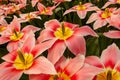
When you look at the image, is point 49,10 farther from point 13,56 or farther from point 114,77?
point 114,77

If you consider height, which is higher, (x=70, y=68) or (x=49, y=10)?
(x=70, y=68)

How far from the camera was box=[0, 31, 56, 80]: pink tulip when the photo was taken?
0.74 m

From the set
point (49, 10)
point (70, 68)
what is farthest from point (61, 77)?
point (49, 10)

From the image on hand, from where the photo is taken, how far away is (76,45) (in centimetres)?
84

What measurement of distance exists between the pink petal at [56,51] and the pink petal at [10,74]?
9 cm

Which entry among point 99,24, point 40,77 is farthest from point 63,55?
point 99,24

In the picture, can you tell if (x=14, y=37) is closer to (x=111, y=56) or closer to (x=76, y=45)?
(x=76, y=45)

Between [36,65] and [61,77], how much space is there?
3.1 inches

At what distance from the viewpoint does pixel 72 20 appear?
4.70 ft

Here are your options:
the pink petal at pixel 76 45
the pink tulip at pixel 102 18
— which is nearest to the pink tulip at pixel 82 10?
the pink tulip at pixel 102 18

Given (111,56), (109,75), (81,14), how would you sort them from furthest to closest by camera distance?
(81,14) < (111,56) < (109,75)

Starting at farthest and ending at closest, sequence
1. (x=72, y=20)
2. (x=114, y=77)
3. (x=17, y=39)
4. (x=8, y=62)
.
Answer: (x=72, y=20), (x=17, y=39), (x=8, y=62), (x=114, y=77)

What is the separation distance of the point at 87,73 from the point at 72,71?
0.19ft

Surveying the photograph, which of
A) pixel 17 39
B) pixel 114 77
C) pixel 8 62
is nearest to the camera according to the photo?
pixel 114 77
